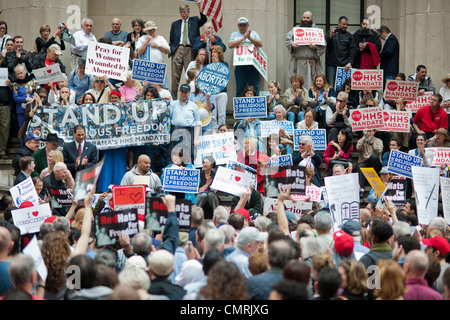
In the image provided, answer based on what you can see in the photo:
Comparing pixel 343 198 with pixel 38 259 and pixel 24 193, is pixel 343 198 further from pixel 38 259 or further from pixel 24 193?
pixel 38 259

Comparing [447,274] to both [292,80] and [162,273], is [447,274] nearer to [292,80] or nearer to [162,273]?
[162,273]

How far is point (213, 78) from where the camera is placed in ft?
53.5

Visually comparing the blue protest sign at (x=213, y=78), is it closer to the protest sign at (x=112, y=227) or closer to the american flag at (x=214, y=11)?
the american flag at (x=214, y=11)

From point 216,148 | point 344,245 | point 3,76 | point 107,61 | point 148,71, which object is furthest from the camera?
point 3,76

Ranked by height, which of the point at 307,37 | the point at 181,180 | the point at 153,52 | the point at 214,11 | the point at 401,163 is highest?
the point at 214,11

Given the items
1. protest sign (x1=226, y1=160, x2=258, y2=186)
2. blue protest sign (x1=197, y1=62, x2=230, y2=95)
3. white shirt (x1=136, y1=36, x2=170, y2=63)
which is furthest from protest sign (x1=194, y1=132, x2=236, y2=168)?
white shirt (x1=136, y1=36, x2=170, y2=63)

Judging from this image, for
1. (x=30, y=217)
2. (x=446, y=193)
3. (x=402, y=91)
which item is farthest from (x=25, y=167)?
(x=402, y=91)

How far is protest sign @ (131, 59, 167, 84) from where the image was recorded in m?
16.0

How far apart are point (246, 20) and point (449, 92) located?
4.74m

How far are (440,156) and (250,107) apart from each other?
3.67 m

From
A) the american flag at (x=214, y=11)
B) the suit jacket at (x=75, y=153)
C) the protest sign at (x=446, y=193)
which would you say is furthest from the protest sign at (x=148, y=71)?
the protest sign at (x=446, y=193)

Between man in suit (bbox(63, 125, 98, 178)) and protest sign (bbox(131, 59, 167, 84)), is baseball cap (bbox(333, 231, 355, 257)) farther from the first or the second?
protest sign (bbox(131, 59, 167, 84))

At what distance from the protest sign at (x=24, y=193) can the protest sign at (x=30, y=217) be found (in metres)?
1.33

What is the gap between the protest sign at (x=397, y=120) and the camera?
1677 cm
